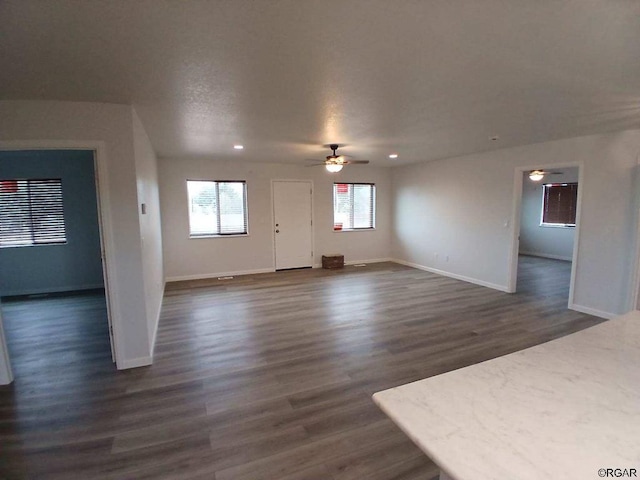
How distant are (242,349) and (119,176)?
2.16 metres

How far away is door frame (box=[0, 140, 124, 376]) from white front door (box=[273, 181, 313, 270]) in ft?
14.1

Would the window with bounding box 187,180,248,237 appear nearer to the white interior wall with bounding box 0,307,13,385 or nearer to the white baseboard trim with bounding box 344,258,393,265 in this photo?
the white baseboard trim with bounding box 344,258,393,265

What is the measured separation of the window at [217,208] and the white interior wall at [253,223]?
15cm

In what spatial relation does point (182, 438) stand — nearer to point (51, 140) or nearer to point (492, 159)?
point (51, 140)

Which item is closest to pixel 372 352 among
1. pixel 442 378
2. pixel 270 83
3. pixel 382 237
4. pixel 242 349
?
pixel 242 349

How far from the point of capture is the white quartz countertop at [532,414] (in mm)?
750

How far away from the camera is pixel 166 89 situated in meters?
2.54

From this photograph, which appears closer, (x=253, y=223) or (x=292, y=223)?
(x=253, y=223)

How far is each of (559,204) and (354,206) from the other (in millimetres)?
5830

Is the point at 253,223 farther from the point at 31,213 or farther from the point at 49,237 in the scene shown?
the point at 31,213

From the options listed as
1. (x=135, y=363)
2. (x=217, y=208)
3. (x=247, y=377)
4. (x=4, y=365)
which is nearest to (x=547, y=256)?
(x=217, y=208)

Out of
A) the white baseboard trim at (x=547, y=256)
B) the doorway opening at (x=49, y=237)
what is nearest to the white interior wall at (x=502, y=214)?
the white baseboard trim at (x=547, y=256)

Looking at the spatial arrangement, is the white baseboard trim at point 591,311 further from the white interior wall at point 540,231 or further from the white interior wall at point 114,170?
the white interior wall at point 114,170

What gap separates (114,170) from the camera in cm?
287
